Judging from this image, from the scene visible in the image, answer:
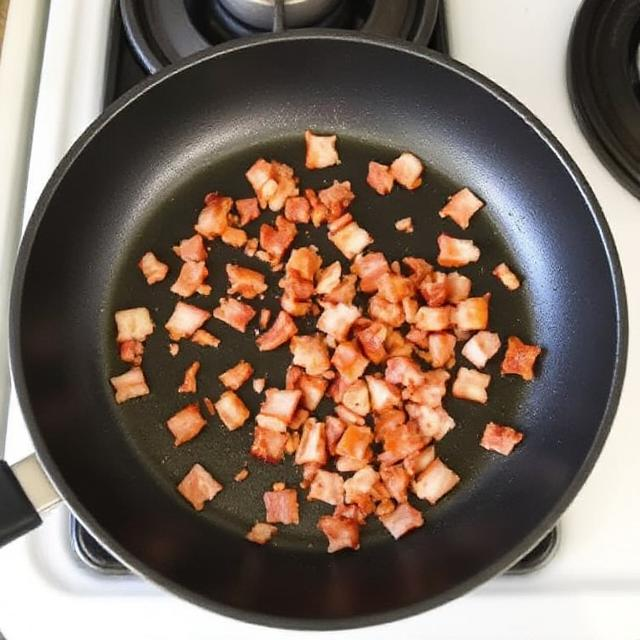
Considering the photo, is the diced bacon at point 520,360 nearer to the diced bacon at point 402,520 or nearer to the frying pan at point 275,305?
the frying pan at point 275,305

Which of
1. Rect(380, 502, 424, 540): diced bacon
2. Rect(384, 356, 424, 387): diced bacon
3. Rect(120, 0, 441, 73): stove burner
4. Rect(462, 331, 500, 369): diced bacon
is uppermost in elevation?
Rect(120, 0, 441, 73): stove burner

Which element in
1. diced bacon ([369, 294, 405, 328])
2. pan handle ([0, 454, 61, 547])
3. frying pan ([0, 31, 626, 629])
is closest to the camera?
pan handle ([0, 454, 61, 547])

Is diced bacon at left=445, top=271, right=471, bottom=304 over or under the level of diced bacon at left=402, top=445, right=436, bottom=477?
over

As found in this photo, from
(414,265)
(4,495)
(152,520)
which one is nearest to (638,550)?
(414,265)

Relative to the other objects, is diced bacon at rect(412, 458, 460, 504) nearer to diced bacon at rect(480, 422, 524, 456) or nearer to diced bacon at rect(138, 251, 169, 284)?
diced bacon at rect(480, 422, 524, 456)

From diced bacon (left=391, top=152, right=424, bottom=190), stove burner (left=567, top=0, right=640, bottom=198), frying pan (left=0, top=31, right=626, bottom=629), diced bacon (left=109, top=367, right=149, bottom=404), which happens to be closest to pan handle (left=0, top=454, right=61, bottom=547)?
frying pan (left=0, top=31, right=626, bottom=629)

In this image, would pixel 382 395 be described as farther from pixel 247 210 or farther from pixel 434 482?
pixel 247 210

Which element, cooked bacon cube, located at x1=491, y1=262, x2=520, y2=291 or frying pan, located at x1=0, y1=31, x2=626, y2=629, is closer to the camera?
frying pan, located at x1=0, y1=31, x2=626, y2=629

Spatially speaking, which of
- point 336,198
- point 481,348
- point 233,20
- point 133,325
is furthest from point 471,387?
point 233,20

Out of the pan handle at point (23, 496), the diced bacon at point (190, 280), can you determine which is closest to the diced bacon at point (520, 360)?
the diced bacon at point (190, 280)
